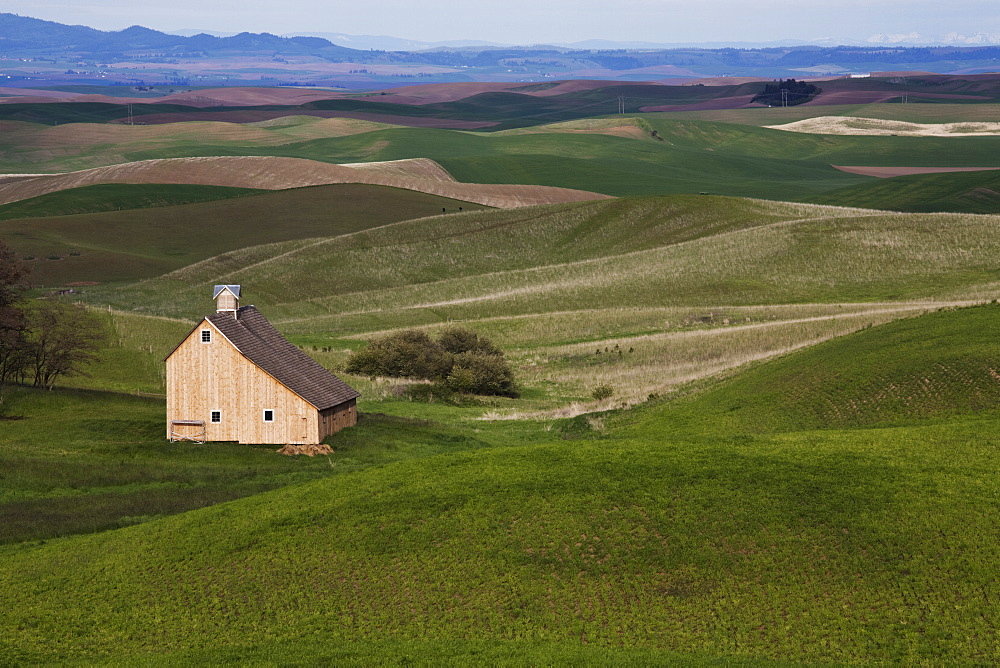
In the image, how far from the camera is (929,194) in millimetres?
150125

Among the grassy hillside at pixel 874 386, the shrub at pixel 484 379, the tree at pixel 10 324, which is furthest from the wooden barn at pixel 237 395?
the shrub at pixel 484 379

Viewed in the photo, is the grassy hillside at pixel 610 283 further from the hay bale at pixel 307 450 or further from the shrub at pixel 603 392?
the hay bale at pixel 307 450

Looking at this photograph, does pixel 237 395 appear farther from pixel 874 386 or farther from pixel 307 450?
pixel 874 386

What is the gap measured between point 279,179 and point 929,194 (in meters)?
89.8

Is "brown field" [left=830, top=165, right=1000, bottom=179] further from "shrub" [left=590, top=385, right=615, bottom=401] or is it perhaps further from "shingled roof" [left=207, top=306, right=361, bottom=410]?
"shingled roof" [left=207, top=306, right=361, bottom=410]

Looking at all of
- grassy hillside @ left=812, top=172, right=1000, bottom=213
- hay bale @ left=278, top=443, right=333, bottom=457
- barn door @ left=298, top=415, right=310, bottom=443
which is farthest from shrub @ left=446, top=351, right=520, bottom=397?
grassy hillside @ left=812, top=172, right=1000, bottom=213

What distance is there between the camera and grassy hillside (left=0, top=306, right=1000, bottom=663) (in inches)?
854

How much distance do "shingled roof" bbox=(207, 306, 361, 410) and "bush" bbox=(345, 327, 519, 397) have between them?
12686 millimetres

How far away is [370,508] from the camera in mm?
28078

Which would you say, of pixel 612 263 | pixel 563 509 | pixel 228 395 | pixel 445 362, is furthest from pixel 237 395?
pixel 612 263

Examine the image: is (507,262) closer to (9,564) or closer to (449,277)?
(449,277)

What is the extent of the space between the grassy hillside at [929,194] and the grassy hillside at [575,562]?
11571 cm

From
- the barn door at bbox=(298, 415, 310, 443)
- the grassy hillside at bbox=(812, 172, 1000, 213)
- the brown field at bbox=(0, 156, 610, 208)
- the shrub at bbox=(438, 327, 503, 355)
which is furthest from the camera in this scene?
the brown field at bbox=(0, 156, 610, 208)

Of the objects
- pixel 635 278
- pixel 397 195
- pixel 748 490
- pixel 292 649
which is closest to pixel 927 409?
pixel 748 490
